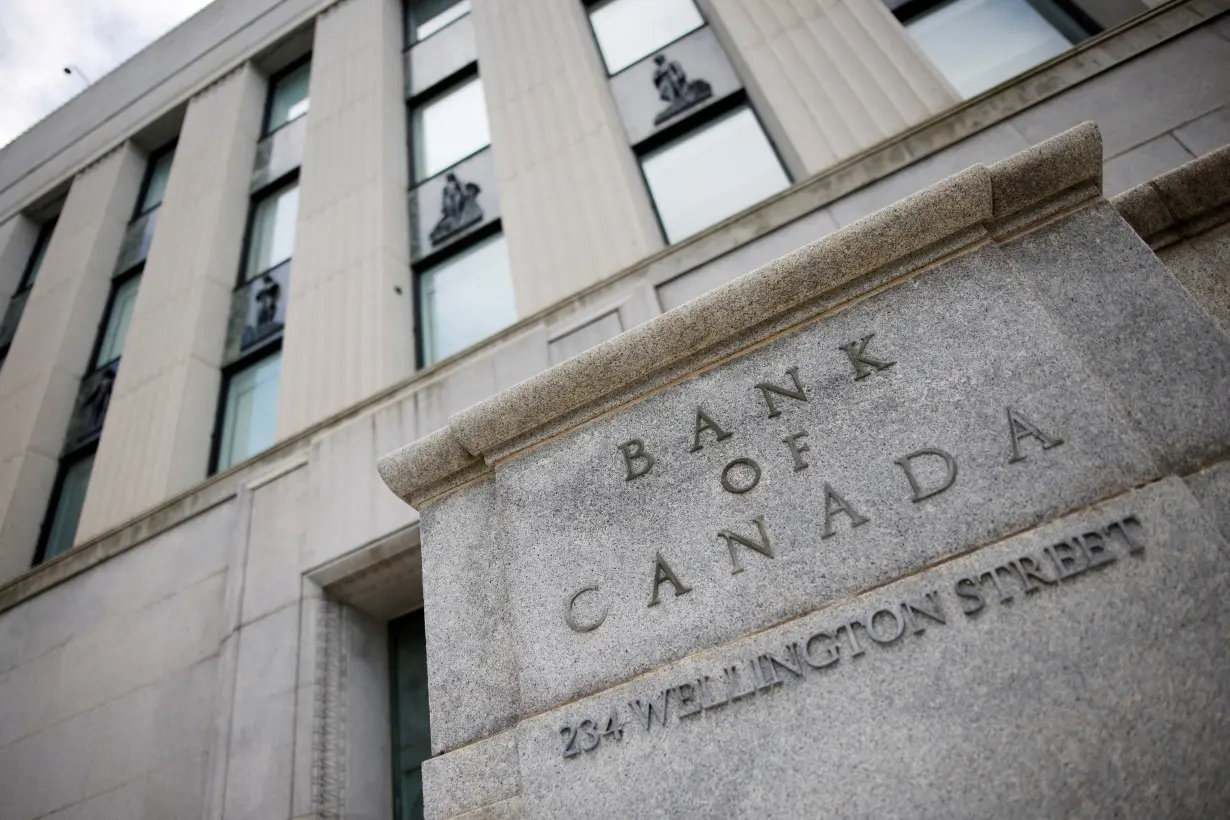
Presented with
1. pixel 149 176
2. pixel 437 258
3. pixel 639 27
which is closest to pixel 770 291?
pixel 437 258

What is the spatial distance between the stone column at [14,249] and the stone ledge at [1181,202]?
2047 cm

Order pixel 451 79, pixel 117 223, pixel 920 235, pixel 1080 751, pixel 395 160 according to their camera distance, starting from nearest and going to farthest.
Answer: pixel 1080 751 < pixel 920 235 < pixel 395 160 < pixel 451 79 < pixel 117 223

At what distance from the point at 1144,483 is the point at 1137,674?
710 millimetres

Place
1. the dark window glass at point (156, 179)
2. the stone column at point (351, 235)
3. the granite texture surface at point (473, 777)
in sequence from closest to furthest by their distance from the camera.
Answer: the granite texture surface at point (473, 777) < the stone column at point (351, 235) < the dark window glass at point (156, 179)

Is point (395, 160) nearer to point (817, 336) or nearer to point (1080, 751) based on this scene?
point (817, 336)

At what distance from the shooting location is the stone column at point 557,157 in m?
9.23

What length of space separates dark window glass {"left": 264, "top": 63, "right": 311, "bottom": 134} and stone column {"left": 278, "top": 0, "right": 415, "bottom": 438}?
3.64ft

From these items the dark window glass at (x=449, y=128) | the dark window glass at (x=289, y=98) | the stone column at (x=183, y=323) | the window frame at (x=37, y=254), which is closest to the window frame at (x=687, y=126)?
the dark window glass at (x=449, y=128)

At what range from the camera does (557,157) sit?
10562 mm

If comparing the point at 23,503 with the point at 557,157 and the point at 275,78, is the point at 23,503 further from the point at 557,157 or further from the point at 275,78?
the point at 275,78

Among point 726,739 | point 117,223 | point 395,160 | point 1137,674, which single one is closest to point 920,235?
point 1137,674

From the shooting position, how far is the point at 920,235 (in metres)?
3.65

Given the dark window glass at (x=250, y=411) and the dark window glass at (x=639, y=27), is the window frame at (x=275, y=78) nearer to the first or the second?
the dark window glass at (x=250, y=411)

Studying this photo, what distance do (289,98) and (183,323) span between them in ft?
22.4
